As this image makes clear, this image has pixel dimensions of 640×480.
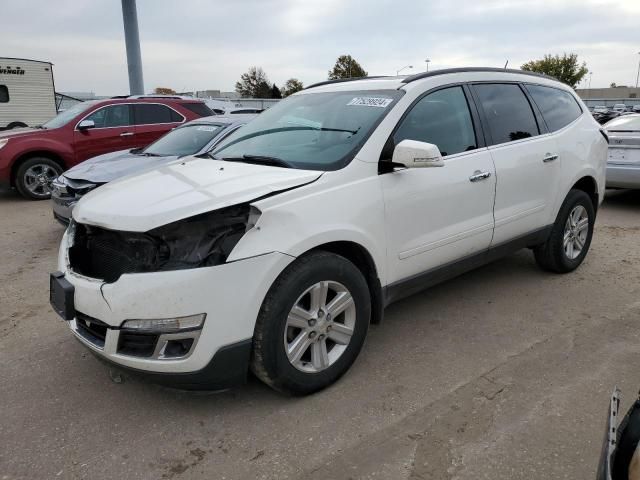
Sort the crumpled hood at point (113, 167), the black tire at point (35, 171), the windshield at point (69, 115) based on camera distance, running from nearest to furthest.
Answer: the crumpled hood at point (113, 167), the black tire at point (35, 171), the windshield at point (69, 115)

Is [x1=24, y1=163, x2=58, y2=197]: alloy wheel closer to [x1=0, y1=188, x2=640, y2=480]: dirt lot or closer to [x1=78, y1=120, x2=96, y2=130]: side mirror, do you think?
[x1=78, y1=120, x2=96, y2=130]: side mirror

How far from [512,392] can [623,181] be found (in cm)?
602

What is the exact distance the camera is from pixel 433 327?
3869 millimetres

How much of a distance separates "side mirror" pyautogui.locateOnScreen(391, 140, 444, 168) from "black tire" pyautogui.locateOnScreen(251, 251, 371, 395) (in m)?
0.69

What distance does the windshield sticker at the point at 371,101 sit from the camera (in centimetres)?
341

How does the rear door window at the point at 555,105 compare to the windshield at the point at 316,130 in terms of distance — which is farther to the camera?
the rear door window at the point at 555,105

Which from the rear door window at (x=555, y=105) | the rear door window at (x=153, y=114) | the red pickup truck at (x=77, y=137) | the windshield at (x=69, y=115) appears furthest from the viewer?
the rear door window at (x=153, y=114)

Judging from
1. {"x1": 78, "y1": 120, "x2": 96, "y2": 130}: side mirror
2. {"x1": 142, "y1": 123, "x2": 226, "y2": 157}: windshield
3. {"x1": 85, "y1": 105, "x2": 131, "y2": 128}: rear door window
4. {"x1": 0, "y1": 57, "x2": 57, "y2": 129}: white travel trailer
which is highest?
{"x1": 0, "y1": 57, "x2": 57, "y2": 129}: white travel trailer

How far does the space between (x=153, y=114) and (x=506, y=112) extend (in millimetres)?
7434

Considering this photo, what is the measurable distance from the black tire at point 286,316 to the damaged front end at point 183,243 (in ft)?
1.09

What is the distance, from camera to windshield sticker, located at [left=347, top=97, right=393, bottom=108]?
341 cm

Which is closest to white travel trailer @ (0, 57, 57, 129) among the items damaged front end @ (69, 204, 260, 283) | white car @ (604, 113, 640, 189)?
damaged front end @ (69, 204, 260, 283)

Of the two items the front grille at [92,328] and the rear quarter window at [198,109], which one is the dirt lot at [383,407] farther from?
the rear quarter window at [198,109]

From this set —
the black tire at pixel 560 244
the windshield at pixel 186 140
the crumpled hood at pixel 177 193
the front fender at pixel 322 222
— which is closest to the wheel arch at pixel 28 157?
the windshield at pixel 186 140
